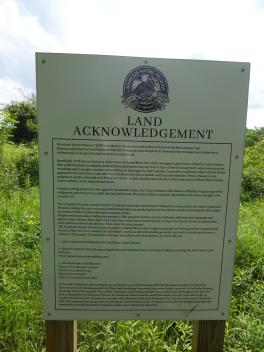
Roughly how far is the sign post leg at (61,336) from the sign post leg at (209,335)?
2.31ft

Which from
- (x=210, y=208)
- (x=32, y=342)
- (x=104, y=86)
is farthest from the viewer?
(x=32, y=342)

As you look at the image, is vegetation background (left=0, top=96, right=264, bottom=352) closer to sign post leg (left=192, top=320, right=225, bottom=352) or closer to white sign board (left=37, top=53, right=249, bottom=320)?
sign post leg (left=192, top=320, right=225, bottom=352)

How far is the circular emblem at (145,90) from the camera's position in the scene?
5.11 ft

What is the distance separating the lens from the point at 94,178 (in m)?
1.61

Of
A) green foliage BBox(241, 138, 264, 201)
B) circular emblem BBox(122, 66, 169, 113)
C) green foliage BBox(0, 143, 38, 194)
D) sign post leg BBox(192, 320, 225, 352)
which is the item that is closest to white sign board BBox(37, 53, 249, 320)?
circular emblem BBox(122, 66, 169, 113)

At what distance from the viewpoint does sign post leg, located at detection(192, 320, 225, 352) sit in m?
1.82

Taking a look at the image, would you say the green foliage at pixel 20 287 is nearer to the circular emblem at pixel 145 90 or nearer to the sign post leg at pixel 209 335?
the sign post leg at pixel 209 335

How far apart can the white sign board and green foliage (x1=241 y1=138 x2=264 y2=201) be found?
6.27m

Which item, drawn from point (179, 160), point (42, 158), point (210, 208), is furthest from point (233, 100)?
point (42, 158)

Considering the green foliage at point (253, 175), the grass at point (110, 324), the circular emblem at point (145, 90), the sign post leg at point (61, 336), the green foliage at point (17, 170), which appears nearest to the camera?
the circular emblem at point (145, 90)

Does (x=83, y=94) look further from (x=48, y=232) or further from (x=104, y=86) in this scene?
(x=48, y=232)

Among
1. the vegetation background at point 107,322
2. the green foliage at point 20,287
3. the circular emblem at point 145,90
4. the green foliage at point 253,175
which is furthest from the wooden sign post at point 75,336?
the green foliage at point 253,175

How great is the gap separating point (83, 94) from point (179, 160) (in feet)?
1.89

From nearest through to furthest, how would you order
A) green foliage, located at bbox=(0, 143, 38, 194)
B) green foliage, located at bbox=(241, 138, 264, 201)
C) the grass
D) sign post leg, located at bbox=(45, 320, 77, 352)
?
sign post leg, located at bbox=(45, 320, 77, 352) < the grass < green foliage, located at bbox=(0, 143, 38, 194) < green foliage, located at bbox=(241, 138, 264, 201)
